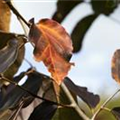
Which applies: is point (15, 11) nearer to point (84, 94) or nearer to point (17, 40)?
point (17, 40)

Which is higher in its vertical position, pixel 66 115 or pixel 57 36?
pixel 57 36

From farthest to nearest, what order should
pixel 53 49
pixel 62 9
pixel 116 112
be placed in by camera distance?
pixel 62 9 < pixel 116 112 < pixel 53 49

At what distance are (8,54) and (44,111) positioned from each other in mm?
100

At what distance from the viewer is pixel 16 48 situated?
0.56 metres

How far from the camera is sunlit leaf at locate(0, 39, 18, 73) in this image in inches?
21.2

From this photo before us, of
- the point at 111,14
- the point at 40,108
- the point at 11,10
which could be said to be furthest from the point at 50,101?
the point at 111,14

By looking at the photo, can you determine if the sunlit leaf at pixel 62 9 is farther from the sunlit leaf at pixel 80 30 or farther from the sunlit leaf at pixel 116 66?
the sunlit leaf at pixel 116 66

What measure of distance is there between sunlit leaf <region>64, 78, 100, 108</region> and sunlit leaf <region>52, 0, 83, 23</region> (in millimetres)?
187

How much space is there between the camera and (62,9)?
32.2 inches

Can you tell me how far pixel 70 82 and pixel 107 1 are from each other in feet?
0.95

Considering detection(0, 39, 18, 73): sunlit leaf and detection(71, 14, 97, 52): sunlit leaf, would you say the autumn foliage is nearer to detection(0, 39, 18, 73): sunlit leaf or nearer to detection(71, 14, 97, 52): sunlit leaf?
detection(0, 39, 18, 73): sunlit leaf

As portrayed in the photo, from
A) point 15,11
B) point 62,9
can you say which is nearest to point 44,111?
point 15,11

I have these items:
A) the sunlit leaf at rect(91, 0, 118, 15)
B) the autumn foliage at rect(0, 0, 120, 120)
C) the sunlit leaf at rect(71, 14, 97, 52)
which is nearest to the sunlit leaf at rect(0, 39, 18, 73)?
the autumn foliage at rect(0, 0, 120, 120)

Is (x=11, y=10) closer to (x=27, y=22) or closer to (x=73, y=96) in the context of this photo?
(x=27, y=22)
